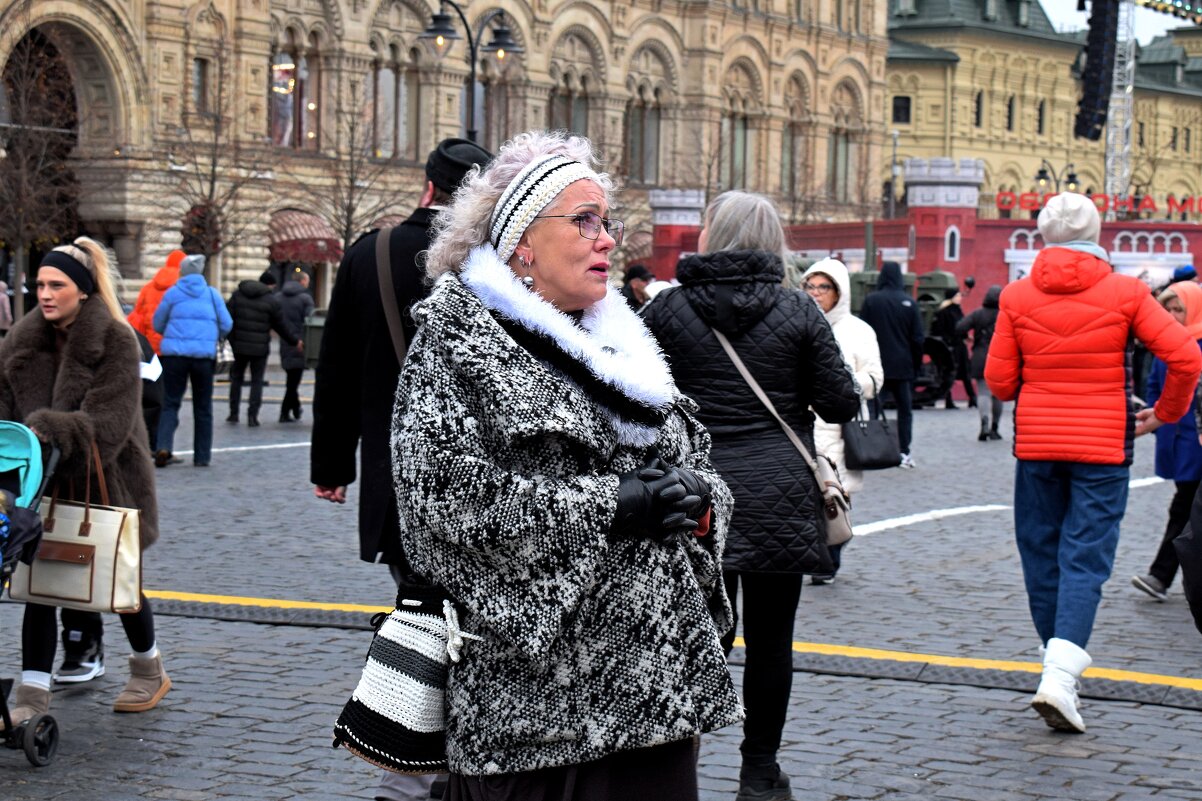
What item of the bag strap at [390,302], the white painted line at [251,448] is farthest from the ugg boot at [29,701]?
the white painted line at [251,448]

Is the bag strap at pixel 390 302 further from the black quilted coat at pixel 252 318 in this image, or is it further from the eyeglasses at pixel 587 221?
the black quilted coat at pixel 252 318

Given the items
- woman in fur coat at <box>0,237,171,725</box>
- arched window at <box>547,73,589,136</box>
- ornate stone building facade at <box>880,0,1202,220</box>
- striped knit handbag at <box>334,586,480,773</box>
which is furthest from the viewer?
ornate stone building facade at <box>880,0,1202,220</box>

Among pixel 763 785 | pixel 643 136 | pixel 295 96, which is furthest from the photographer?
pixel 643 136

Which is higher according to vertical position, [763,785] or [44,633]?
[44,633]

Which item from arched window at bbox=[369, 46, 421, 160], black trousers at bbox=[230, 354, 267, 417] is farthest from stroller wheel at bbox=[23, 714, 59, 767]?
arched window at bbox=[369, 46, 421, 160]

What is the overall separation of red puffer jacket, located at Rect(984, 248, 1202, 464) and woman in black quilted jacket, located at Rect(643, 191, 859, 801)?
46.8 inches

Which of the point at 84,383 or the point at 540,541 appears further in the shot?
the point at 84,383

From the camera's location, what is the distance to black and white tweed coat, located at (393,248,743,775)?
2.99 metres

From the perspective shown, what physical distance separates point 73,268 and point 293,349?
1378 centimetres

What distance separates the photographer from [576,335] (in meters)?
3.15

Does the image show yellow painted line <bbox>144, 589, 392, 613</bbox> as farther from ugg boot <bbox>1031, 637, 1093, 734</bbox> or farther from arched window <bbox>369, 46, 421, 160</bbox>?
arched window <bbox>369, 46, 421, 160</bbox>

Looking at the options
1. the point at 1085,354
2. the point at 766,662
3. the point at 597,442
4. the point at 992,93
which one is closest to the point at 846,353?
the point at 1085,354

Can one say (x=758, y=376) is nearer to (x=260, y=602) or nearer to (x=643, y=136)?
(x=260, y=602)

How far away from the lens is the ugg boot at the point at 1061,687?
6078 millimetres
